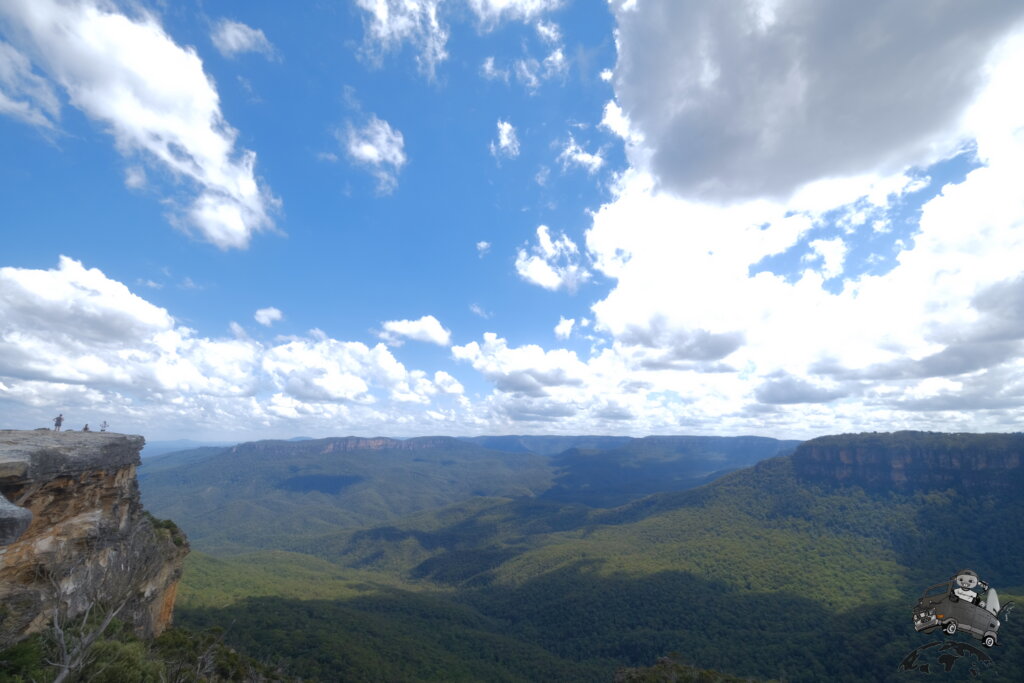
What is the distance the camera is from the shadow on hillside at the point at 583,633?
5897cm

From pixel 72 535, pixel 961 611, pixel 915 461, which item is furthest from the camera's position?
pixel 915 461

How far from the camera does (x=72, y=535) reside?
2012 centimetres

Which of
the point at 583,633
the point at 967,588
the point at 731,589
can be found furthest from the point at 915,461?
the point at 967,588

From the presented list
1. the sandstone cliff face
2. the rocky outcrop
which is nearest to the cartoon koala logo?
the sandstone cliff face

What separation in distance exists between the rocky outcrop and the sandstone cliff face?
190 meters

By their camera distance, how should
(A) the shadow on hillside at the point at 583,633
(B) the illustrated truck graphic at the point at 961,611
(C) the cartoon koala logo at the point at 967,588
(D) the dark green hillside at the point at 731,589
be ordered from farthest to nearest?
(D) the dark green hillside at the point at 731,589 → (A) the shadow on hillside at the point at 583,633 → (C) the cartoon koala logo at the point at 967,588 → (B) the illustrated truck graphic at the point at 961,611

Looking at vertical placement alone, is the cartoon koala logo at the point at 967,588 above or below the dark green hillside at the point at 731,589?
above

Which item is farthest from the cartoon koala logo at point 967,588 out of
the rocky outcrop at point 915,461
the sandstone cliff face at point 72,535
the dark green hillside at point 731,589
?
the rocky outcrop at point 915,461

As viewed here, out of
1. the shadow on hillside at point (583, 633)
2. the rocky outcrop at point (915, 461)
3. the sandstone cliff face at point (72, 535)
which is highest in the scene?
the sandstone cliff face at point (72, 535)

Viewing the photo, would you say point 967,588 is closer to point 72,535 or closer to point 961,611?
point 961,611

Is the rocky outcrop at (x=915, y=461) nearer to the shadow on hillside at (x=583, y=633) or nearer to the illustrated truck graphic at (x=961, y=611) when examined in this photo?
the shadow on hillside at (x=583, y=633)

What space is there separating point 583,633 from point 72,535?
4227 inches

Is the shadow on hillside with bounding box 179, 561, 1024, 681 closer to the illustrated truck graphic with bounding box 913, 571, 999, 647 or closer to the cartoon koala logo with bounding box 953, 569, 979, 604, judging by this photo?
the illustrated truck graphic with bounding box 913, 571, 999, 647

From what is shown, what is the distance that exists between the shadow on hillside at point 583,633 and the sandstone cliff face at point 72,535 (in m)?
34.9
